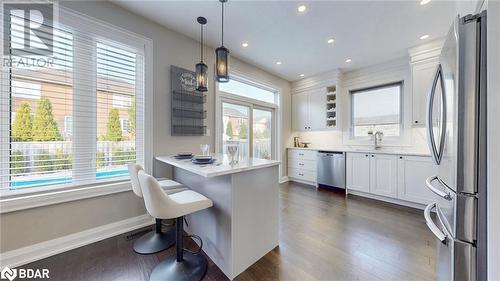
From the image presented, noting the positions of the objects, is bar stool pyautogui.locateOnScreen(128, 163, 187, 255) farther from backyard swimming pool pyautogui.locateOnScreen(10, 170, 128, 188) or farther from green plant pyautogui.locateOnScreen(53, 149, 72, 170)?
green plant pyautogui.locateOnScreen(53, 149, 72, 170)

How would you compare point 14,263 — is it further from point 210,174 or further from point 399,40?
point 399,40

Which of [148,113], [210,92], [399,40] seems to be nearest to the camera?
[148,113]

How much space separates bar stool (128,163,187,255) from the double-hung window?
13.3 feet

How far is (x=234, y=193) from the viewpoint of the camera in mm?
1506

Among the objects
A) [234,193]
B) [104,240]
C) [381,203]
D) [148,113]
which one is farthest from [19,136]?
[381,203]

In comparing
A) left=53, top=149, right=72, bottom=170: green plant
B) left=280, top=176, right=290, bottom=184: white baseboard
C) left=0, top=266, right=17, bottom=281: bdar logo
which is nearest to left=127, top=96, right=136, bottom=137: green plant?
left=53, top=149, right=72, bottom=170: green plant

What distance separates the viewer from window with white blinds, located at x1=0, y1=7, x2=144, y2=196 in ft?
5.57

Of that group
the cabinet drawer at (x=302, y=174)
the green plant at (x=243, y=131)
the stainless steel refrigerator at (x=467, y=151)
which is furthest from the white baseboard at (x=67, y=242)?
the cabinet drawer at (x=302, y=174)

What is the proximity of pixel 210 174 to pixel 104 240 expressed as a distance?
5.95 ft

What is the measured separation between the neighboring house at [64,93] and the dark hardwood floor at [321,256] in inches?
51.3

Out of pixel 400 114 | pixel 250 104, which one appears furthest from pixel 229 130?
pixel 400 114

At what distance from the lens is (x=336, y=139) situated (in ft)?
14.8

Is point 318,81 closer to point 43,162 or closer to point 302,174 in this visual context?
point 302,174

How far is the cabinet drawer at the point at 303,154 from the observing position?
438 cm
